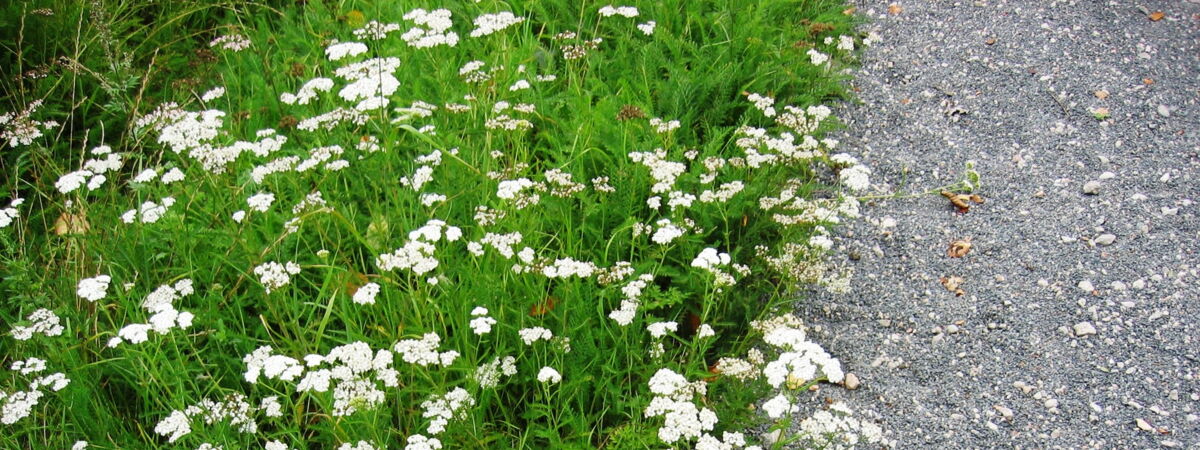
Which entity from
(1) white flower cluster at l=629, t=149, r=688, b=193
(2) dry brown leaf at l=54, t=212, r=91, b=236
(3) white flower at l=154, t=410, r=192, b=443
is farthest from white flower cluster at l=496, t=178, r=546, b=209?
(2) dry brown leaf at l=54, t=212, r=91, b=236

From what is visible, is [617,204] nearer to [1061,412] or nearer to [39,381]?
[1061,412]

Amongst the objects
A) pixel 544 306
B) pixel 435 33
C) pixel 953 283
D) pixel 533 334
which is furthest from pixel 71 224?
pixel 953 283

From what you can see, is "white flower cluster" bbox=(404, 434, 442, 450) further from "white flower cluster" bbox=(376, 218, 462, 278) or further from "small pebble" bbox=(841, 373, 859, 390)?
"small pebble" bbox=(841, 373, 859, 390)

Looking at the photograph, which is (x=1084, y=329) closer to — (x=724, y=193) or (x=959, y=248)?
(x=959, y=248)

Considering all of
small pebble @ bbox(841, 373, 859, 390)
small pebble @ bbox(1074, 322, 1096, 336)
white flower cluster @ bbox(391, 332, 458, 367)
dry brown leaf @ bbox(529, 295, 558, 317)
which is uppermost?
white flower cluster @ bbox(391, 332, 458, 367)

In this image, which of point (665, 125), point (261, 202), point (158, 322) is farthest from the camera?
point (665, 125)

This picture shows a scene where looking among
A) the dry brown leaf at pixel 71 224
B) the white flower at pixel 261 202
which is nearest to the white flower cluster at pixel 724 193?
the white flower at pixel 261 202

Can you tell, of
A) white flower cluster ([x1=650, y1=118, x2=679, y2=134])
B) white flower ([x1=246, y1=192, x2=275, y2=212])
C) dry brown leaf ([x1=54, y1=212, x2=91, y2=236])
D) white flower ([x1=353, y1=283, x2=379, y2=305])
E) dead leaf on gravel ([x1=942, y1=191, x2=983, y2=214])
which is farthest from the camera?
dead leaf on gravel ([x1=942, y1=191, x2=983, y2=214])
